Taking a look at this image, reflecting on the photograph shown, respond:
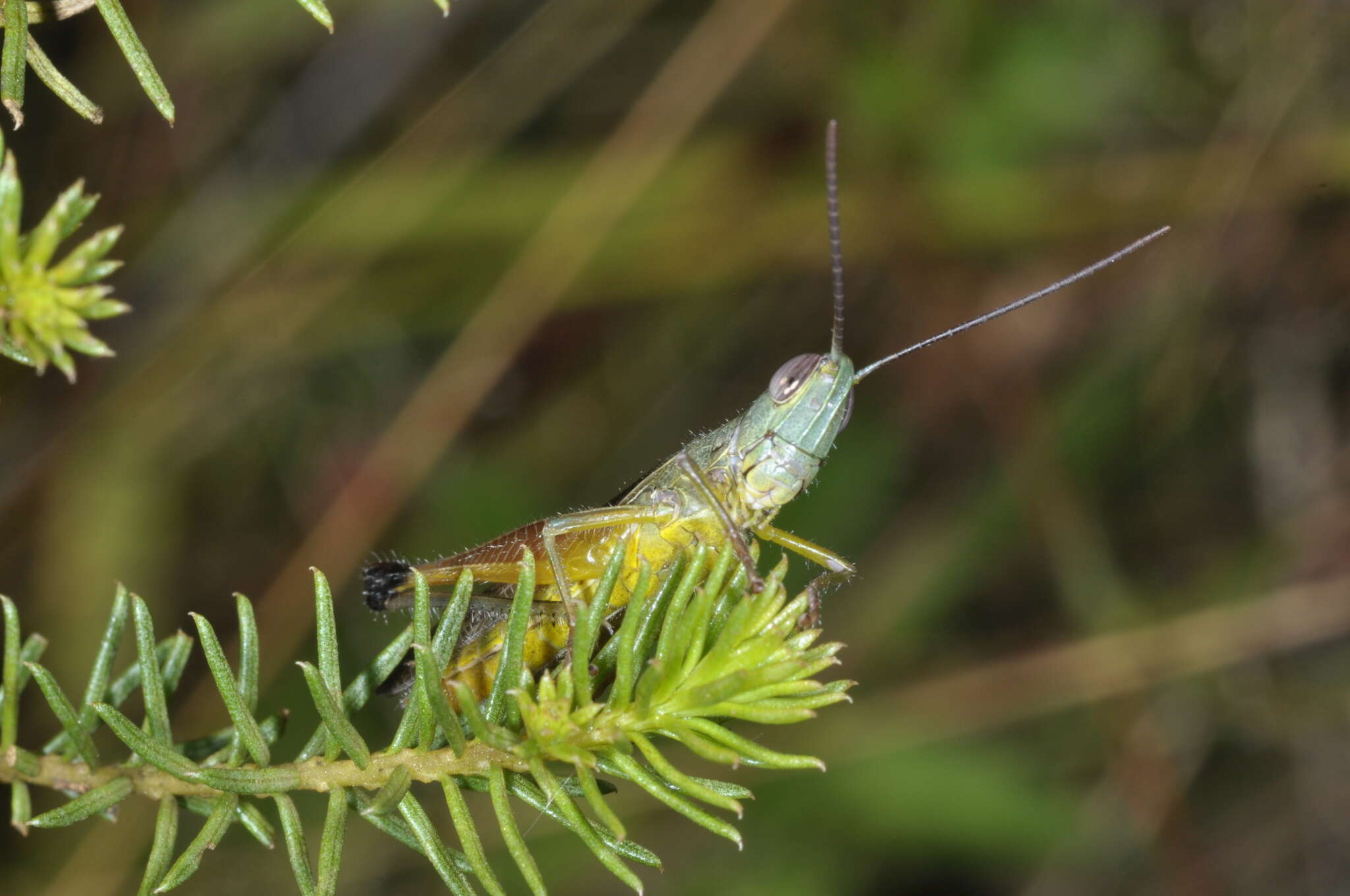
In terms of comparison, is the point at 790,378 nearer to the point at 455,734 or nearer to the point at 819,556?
the point at 819,556

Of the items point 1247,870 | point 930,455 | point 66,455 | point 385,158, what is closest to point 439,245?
point 385,158

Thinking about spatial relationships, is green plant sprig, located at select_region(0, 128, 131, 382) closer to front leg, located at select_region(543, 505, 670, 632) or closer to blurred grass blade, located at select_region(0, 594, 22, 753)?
blurred grass blade, located at select_region(0, 594, 22, 753)

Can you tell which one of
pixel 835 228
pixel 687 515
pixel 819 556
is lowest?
pixel 687 515

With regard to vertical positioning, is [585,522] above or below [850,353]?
below

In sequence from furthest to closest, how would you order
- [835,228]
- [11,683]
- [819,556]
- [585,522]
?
[819,556], [585,522], [835,228], [11,683]

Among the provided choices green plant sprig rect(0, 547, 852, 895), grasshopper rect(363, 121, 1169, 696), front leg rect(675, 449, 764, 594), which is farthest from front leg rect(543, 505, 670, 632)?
green plant sprig rect(0, 547, 852, 895)

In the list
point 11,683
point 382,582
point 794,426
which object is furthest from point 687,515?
point 11,683

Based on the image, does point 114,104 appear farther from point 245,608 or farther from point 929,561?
point 929,561
